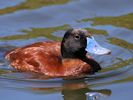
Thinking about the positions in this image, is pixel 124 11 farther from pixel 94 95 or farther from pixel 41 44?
pixel 94 95

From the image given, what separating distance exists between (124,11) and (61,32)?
1380 millimetres

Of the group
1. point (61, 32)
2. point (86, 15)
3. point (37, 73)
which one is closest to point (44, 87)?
point (37, 73)

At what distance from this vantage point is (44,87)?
8.36m

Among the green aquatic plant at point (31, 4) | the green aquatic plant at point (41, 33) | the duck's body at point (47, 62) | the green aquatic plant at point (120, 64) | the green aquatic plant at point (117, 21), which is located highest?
the green aquatic plant at point (31, 4)

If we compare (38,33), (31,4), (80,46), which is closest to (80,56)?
(80,46)

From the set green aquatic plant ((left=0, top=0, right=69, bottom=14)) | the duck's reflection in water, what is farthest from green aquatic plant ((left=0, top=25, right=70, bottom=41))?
the duck's reflection in water

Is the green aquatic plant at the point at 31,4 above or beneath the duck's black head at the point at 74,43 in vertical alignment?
above

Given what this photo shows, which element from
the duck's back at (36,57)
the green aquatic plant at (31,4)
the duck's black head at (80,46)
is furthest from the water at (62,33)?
the duck's black head at (80,46)

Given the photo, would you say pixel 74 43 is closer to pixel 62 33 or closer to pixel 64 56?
pixel 64 56

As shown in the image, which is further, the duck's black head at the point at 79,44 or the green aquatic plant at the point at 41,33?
the green aquatic plant at the point at 41,33

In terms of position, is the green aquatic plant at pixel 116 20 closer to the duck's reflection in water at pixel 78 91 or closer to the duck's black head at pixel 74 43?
the duck's black head at pixel 74 43

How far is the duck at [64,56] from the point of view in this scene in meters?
8.79

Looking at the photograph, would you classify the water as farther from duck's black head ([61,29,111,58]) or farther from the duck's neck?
duck's black head ([61,29,111,58])

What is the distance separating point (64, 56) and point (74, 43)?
26 cm
